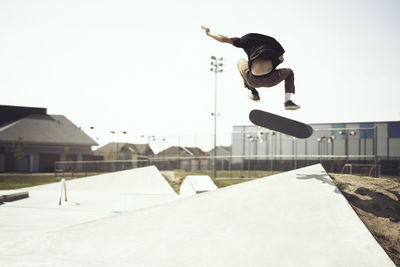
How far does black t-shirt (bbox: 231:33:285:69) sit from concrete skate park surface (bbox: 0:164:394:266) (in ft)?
6.97

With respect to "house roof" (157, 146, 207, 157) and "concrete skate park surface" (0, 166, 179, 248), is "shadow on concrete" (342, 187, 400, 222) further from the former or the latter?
"house roof" (157, 146, 207, 157)

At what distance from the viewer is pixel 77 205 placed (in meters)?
9.87

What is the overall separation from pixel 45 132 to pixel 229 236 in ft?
140

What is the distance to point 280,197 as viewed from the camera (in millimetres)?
5078

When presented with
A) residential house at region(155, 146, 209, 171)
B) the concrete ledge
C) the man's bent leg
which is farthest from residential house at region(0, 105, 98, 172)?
the man's bent leg

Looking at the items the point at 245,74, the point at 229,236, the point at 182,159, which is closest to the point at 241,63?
the point at 245,74

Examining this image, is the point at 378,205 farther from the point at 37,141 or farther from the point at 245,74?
the point at 37,141

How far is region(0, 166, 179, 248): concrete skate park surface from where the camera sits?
6.54m

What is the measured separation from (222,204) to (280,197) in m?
0.90

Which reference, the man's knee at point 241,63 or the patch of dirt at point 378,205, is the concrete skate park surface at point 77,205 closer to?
the man's knee at point 241,63

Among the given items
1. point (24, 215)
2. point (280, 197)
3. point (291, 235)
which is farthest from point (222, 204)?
point (24, 215)

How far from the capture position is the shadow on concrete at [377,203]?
4543 mm

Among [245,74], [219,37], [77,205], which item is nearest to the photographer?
[219,37]

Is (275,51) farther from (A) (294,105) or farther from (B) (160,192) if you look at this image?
(B) (160,192)
